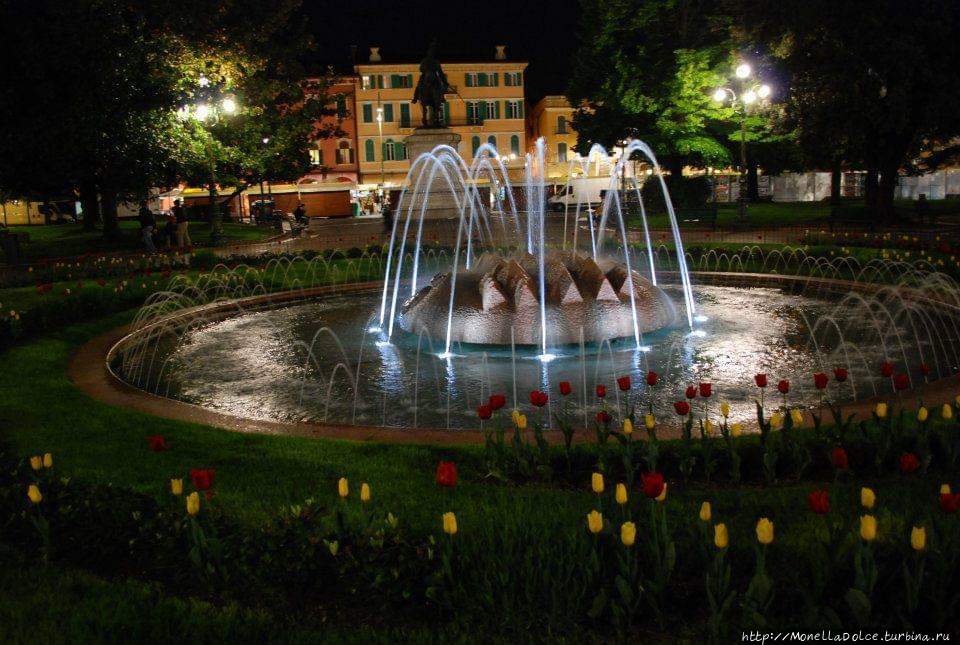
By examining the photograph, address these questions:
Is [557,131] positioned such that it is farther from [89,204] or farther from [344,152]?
[89,204]

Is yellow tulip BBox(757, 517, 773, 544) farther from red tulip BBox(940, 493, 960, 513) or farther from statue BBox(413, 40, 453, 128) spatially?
statue BBox(413, 40, 453, 128)

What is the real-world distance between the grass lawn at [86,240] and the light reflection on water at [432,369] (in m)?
19.8

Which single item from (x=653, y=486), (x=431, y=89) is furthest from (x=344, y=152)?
(x=653, y=486)

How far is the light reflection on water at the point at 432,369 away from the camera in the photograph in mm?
8734

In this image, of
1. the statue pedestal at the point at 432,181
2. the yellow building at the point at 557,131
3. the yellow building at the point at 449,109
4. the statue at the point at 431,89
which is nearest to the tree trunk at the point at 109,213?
the statue pedestal at the point at 432,181

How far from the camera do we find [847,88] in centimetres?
2945

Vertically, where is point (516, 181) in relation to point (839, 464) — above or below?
above

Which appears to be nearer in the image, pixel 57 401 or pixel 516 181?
pixel 57 401

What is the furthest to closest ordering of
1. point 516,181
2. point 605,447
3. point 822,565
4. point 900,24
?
point 516,181, point 900,24, point 605,447, point 822,565

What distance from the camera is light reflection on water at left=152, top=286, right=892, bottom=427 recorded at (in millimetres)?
8734

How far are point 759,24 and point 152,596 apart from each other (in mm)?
33440

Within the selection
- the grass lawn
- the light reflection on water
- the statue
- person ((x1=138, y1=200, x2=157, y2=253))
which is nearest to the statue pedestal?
the statue

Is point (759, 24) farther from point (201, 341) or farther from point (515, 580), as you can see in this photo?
point (515, 580)

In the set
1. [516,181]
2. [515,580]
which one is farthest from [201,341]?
[516,181]
